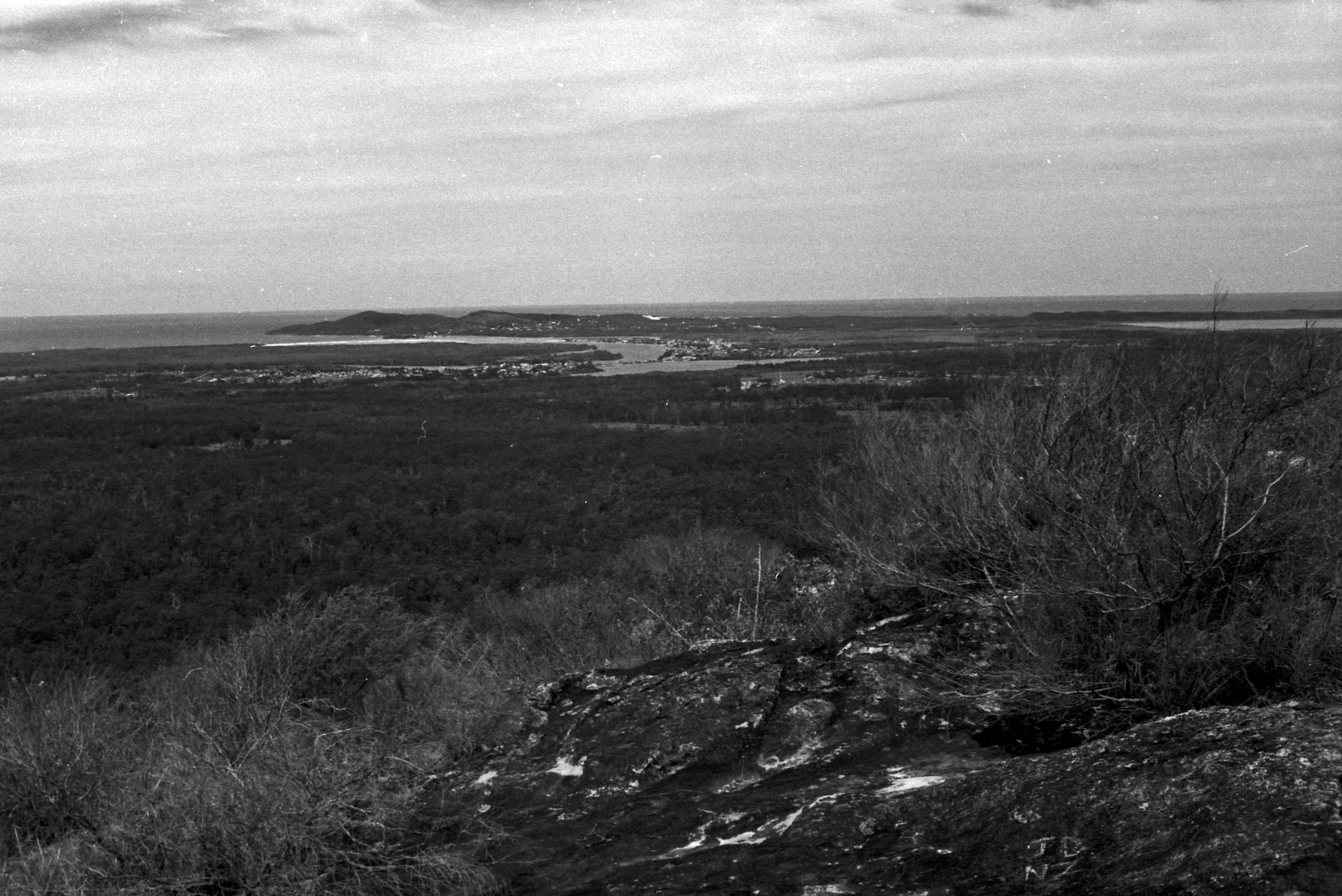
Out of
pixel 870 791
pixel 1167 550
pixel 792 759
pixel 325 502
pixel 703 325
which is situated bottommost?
pixel 325 502

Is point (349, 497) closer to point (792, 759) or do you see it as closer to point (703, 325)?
point (792, 759)

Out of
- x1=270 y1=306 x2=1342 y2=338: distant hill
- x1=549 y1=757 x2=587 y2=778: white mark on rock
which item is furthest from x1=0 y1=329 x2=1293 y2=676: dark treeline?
x1=270 y1=306 x2=1342 y2=338: distant hill

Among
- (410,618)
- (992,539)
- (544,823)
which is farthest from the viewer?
(410,618)

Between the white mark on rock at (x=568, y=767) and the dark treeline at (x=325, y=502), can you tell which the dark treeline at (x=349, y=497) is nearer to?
the dark treeline at (x=325, y=502)

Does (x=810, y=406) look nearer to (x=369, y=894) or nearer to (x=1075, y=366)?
(x=1075, y=366)

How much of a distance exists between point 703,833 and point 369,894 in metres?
1.85

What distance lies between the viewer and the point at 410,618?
1788 cm

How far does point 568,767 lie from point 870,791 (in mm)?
2234

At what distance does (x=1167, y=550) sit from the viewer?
20.3 feet

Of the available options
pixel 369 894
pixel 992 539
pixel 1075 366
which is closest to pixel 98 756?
pixel 369 894

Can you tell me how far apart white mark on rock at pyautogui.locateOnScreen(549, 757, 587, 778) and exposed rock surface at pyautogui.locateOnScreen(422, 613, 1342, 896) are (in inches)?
0.7

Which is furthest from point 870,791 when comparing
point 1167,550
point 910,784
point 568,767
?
point 1167,550

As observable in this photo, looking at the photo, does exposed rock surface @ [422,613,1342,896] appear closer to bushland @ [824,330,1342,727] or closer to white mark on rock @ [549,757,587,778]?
white mark on rock @ [549,757,587,778]

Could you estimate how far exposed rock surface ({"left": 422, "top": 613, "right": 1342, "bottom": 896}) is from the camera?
3594 millimetres
